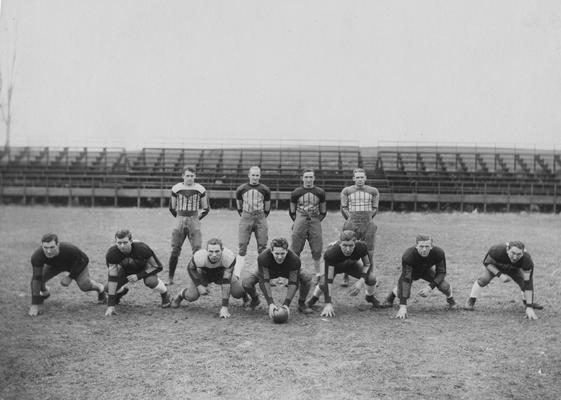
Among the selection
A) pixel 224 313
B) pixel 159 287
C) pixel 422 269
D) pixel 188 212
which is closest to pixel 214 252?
pixel 224 313

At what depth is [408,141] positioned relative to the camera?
25.6m

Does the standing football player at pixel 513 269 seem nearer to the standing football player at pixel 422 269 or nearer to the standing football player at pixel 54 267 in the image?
the standing football player at pixel 422 269

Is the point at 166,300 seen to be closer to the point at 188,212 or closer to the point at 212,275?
the point at 212,275

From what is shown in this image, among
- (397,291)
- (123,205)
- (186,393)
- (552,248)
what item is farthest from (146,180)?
(186,393)

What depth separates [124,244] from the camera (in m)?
6.08

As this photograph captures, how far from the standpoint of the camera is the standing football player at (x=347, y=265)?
615cm

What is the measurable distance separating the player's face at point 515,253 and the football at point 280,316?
262cm

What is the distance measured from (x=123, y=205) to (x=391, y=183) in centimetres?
1051

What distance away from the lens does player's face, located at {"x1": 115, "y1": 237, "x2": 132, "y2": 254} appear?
604 cm

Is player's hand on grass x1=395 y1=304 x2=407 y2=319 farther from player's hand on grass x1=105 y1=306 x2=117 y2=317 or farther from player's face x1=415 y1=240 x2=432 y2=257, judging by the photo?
player's hand on grass x1=105 y1=306 x2=117 y2=317

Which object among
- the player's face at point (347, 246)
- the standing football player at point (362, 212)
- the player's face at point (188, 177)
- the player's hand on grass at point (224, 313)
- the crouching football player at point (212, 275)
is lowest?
the player's hand on grass at point (224, 313)

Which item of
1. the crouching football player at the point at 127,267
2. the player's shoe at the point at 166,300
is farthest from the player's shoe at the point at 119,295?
the player's shoe at the point at 166,300

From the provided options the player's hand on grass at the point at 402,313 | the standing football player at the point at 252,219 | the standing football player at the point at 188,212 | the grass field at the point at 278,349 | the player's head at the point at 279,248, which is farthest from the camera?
the standing football player at the point at 252,219

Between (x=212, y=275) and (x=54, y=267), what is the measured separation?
190 cm
